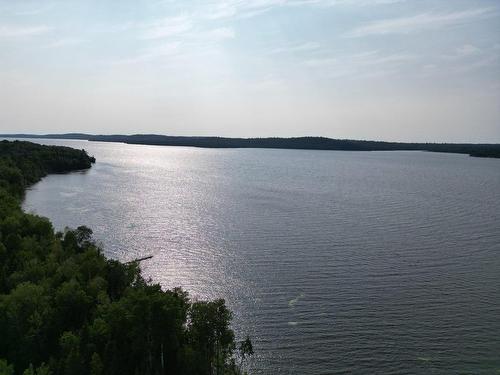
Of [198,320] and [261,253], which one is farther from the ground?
[198,320]

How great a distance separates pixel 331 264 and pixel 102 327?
105ft

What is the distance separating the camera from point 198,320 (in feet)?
100

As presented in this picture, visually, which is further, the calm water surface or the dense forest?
the calm water surface

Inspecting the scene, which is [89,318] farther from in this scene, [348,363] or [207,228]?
[207,228]

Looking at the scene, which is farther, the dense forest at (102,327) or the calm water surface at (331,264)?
the calm water surface at (331,264)

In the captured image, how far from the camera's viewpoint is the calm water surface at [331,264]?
37.5 metres

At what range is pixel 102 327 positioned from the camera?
30812 mm

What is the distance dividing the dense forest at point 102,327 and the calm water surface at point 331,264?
6.92 meters

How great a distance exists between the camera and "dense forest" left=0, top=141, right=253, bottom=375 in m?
29.6

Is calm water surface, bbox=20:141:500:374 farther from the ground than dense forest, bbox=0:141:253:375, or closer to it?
closer to it

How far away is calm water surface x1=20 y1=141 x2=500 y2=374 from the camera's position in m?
37.5

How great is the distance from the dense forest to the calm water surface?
6925 millimetres

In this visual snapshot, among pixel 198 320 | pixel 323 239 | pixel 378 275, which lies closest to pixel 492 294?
pixel 378 275

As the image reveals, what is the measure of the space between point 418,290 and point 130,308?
31.5m
